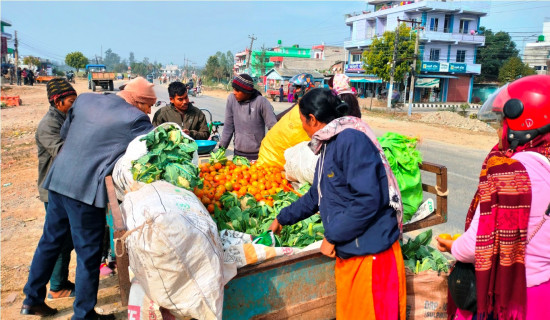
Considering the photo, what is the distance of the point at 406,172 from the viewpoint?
2789 mm

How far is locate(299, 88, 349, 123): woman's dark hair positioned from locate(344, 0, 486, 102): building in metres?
39.9

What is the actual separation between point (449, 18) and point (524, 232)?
45.7 metres

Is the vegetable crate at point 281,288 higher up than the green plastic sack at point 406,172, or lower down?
lower down

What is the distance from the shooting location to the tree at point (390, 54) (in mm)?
31828

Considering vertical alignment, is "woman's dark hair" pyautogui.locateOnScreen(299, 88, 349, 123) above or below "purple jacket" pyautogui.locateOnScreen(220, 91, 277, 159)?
above

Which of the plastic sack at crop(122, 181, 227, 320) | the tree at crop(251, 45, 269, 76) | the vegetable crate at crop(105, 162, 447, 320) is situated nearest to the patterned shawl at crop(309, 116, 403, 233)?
the vegetable crate at crop(105, 162, 447, 320)

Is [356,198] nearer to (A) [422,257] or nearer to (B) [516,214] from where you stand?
(B) [516,214]

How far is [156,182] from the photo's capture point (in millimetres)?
2182

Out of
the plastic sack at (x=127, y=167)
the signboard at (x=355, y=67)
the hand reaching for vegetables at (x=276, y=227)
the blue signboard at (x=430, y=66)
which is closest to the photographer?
the plastic sack at (x=127, y=167)

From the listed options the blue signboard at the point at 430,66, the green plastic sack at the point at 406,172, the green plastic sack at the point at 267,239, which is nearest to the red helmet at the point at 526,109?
the green plastic sack at the point at 406,172

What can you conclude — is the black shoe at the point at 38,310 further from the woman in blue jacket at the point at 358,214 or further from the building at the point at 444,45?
the building at the point at 444,45

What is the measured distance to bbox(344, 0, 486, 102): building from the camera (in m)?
39.5

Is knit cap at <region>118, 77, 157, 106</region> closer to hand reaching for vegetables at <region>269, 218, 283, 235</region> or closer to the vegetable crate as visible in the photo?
the vegetable crate

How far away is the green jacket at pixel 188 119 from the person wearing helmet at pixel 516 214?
136 inches
